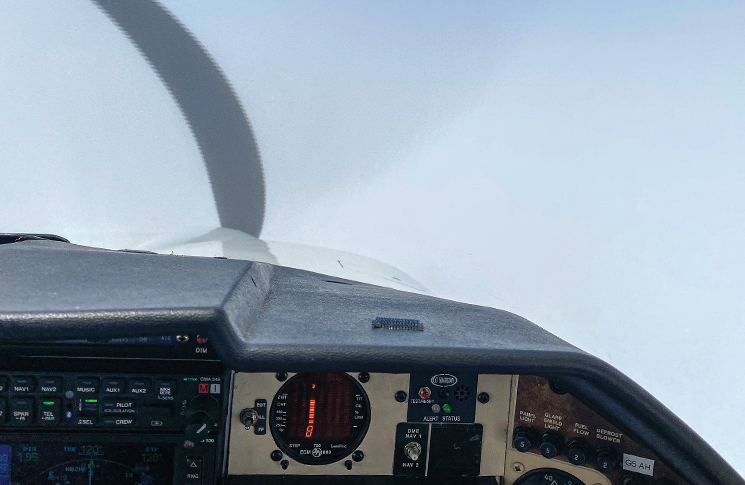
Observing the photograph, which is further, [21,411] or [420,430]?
[420,430]

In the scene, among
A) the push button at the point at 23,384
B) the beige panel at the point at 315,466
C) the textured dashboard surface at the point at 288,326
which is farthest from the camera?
the beige panel at the point at 315,466

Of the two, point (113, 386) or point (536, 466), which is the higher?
point (113, 386)

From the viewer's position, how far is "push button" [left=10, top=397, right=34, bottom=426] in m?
Answer: 1.11

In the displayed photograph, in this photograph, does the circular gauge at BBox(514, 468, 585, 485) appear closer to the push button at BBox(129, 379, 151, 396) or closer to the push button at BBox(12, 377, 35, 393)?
the push button at BBox(129, 379, 151, 396)

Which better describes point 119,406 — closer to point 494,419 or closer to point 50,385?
point 50,385

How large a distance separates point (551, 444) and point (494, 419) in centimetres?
15

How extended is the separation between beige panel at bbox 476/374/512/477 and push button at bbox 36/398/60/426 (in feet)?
3.15

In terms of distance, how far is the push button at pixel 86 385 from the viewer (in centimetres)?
112

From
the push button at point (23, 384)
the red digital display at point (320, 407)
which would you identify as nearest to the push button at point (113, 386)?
the push button at point (23, 384)

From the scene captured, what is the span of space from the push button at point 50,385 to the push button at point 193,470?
315 millimetres

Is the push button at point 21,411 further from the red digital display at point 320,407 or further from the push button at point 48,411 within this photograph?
the red digital display at point 320,407

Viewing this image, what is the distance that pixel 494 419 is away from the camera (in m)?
1.42

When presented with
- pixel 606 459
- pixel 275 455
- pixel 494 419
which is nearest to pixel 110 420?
pixel 275 455

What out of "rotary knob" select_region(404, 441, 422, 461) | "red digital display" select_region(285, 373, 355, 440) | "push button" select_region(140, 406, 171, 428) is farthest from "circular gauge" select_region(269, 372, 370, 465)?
"push button" select_region(140, 406, 171, 428)
